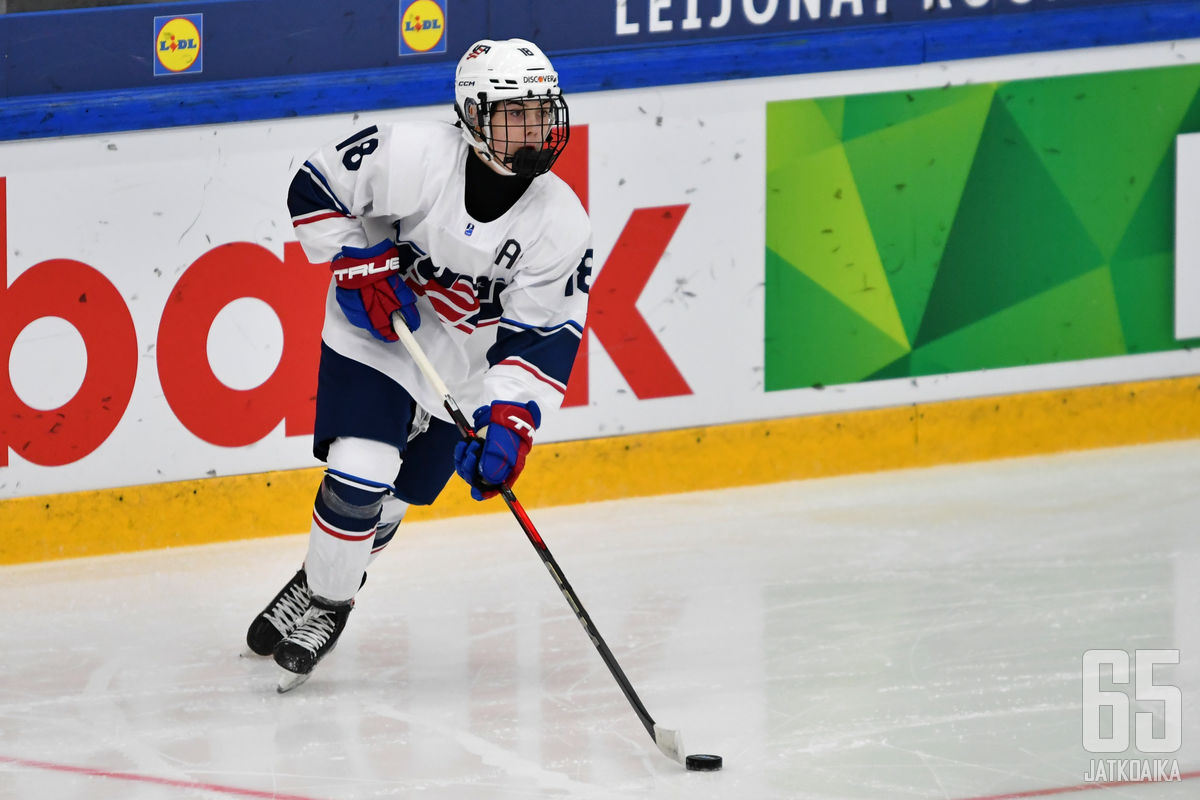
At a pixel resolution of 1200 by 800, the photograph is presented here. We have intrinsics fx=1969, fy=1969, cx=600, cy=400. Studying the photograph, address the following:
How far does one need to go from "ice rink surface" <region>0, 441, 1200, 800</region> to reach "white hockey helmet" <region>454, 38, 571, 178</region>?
1.02 meters

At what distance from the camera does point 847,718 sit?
3.60m

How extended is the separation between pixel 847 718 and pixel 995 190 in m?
2.42

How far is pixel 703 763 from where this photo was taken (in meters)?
3.30

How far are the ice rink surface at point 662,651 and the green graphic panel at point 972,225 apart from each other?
0.41 m

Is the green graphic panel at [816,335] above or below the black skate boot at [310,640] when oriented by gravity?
above

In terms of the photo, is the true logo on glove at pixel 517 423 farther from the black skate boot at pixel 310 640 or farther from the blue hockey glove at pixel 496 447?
the black skate boot at pixel 310 640

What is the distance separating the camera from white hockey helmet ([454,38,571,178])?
349 centimetres

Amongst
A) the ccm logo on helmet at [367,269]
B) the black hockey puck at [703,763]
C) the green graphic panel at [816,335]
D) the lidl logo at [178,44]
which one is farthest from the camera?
the green graphic panel at [816,335]

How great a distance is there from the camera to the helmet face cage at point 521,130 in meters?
3.50

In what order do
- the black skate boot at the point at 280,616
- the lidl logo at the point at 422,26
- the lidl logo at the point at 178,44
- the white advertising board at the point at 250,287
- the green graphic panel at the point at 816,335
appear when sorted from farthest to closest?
the green graphic panel at the point at 816,335 → the lidl logo at the point at 422,26 → the lidl logo at the point at 178,44 → the white advertising board at the point at 250,287 → the black skate boot at the point at 280,616

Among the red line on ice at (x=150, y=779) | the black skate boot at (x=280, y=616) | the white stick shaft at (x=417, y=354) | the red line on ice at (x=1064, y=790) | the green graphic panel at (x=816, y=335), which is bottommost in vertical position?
the red line on ice at (x=150, y=779)

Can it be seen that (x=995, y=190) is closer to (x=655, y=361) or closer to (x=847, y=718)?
(x=655, y=361)

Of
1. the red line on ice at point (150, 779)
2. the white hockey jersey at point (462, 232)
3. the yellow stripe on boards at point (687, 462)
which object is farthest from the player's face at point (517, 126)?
the yellow stripe on boards at point (687, 462)

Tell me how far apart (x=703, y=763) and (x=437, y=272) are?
105 cm
